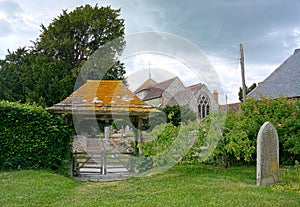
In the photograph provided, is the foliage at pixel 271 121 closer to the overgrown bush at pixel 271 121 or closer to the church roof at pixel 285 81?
the overgrown bush at pixel 271 121

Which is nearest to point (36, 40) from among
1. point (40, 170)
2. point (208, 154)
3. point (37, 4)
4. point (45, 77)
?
point (45, 77)

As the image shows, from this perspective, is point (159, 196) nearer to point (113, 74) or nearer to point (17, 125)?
point (17, 125)

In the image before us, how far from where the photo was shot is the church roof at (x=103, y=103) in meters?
10.7

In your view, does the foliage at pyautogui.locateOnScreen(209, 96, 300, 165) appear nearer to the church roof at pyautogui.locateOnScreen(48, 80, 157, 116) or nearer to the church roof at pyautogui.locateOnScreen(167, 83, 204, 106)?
the church roof at pyautogui.locateOnScreen(48, 80, 157, 116)

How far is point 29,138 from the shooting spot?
959 centimetres

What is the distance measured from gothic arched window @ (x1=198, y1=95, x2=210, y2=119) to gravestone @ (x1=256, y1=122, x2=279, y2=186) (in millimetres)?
11774

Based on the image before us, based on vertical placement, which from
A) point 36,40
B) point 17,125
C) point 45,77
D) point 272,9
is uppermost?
point 36,40

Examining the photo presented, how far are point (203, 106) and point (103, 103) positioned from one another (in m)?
12.2

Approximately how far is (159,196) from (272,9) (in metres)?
11.3

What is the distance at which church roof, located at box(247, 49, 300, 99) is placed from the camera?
17078mm

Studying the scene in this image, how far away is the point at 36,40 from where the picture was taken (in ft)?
83.3

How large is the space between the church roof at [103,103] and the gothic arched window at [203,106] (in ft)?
28.8

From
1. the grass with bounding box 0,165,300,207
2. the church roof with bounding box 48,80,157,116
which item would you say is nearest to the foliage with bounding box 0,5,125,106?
the church roof with bounding box 48,80,157,116

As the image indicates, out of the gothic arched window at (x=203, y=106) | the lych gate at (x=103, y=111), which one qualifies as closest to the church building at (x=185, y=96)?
the gothic arched window at (x=203, y=106)
